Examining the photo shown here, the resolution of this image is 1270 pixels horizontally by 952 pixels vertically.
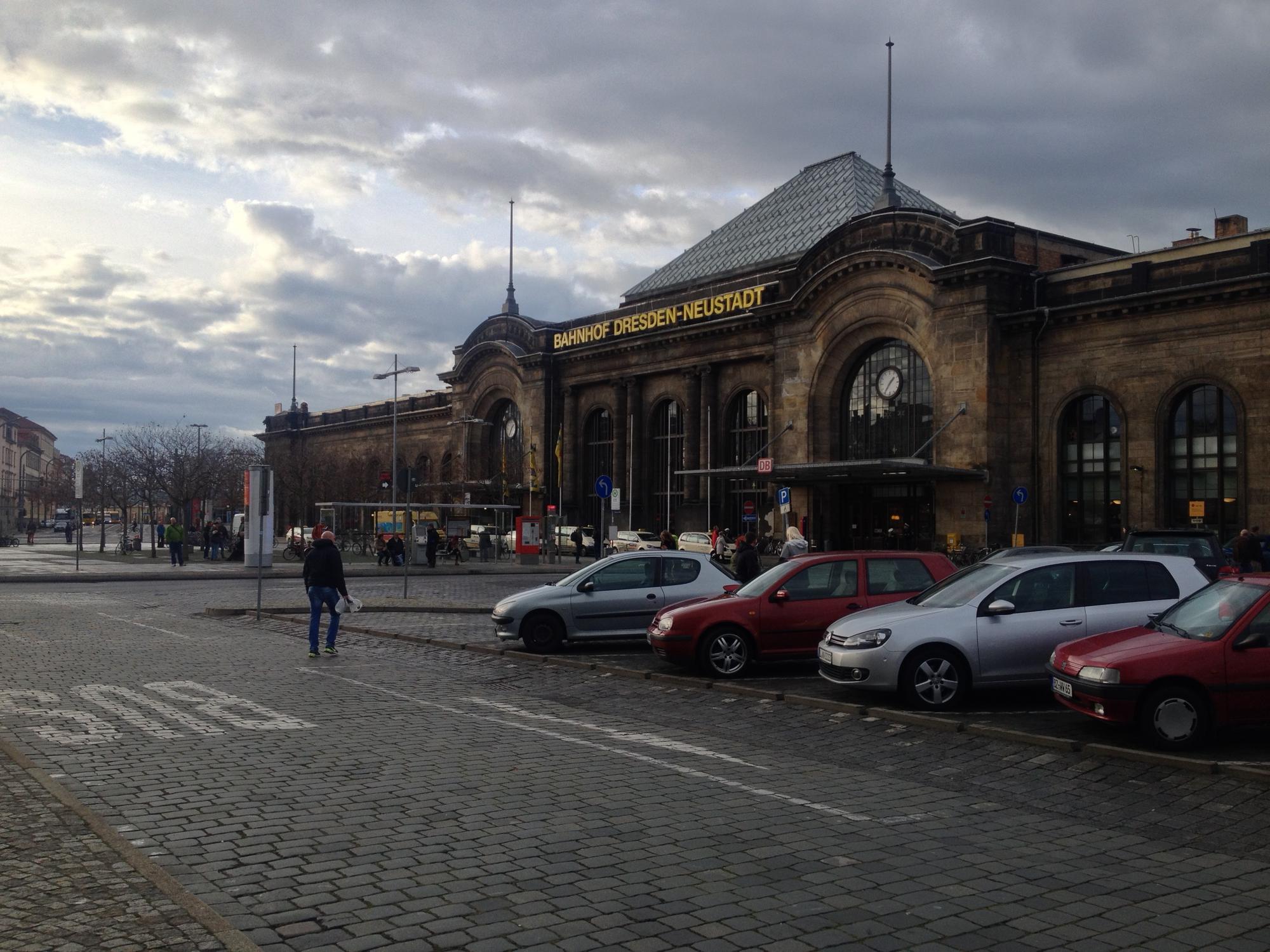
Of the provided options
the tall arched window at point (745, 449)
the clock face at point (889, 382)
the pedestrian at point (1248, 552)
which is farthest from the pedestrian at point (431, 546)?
the pedestrian at point (1248, 552)

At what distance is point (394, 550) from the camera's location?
4722 cm

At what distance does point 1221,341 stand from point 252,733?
34.7m

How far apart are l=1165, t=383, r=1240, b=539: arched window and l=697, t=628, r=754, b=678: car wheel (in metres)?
26.9

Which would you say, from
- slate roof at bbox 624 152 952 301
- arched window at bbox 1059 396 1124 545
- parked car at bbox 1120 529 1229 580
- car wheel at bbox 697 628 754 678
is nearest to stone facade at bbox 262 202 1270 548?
arched window at bbox 1059 396 1124 545

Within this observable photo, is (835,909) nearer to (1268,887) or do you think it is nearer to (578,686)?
(1268,887)

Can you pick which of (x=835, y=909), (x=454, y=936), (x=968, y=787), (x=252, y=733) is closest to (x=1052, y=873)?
(x=835, y=909)

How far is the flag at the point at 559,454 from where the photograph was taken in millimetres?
66062

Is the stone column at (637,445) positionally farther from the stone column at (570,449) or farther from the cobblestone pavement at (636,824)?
the cobblestone pavement at (636,824)

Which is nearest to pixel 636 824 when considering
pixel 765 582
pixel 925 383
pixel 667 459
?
pixel 765 582

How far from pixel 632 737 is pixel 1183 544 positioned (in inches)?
504

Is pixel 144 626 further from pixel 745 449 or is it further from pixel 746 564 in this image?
pixel 745 449

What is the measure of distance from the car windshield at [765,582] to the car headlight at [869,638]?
264 centimetres

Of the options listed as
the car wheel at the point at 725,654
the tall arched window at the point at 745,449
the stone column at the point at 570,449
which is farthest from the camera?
the stone column at the point at 570,449

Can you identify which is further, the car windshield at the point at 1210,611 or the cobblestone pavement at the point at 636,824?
the car windshield at the point at 1210,611
